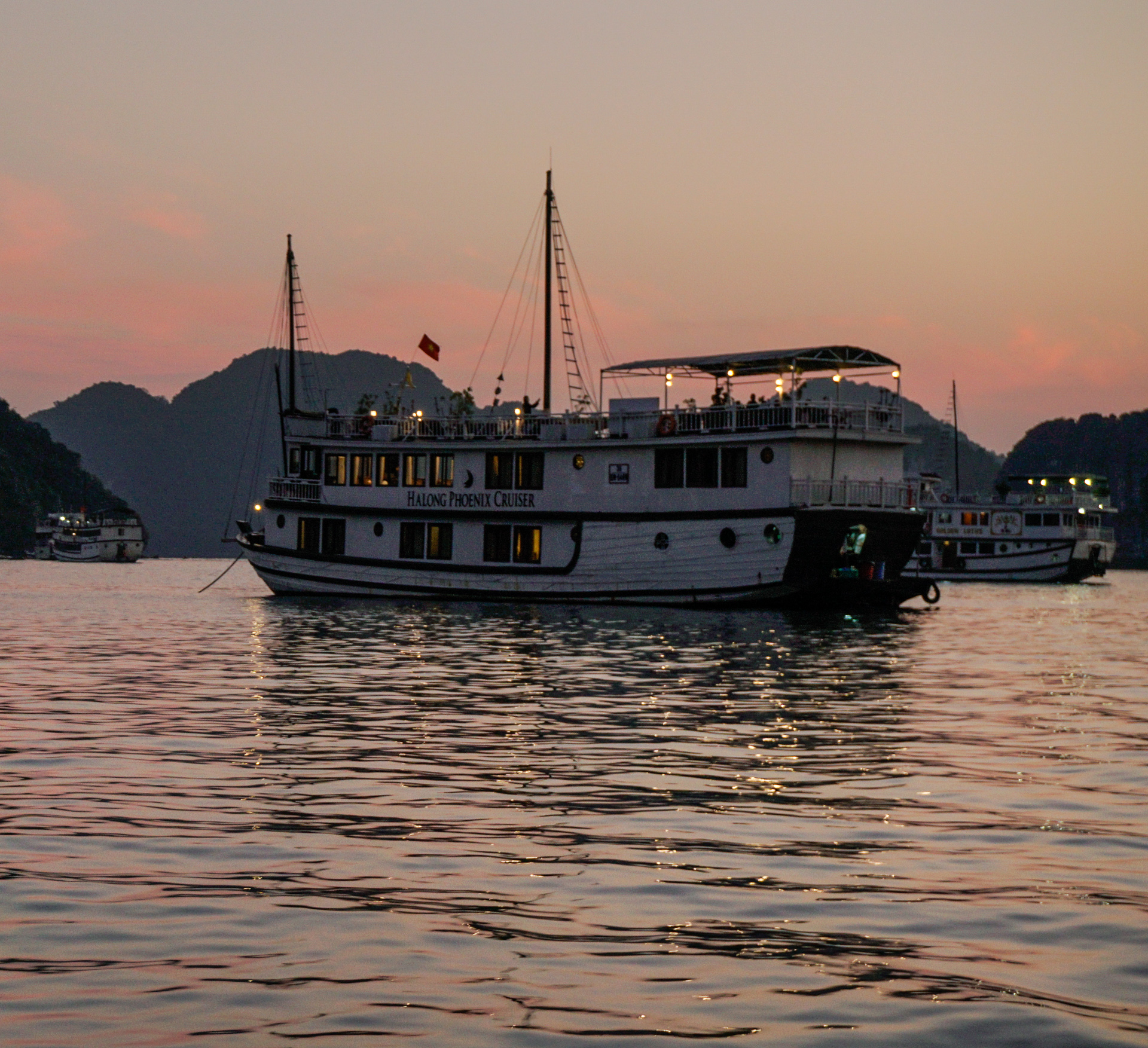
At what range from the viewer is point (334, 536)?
50875 millimetres

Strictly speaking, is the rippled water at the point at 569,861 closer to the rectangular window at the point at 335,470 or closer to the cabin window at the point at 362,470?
the cabin window at the point at 362,470

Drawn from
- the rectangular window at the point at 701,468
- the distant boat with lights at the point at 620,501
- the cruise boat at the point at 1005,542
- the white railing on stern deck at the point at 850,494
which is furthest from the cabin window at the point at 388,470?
the cruise boat at the point at 1005,542

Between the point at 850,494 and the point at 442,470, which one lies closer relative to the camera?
the point at 850,494

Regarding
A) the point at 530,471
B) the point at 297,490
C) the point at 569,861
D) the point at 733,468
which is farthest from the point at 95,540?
the point at 569,861

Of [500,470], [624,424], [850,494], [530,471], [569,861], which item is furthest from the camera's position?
[500,470]

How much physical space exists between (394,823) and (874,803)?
3923 millimetres

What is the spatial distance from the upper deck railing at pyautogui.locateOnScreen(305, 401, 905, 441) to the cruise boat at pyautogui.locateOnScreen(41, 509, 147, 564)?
314 ft

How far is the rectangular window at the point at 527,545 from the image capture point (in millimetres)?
46531

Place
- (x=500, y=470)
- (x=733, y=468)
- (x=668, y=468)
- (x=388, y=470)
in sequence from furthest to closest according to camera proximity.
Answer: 1. (x=388, y=470)
2. (x=500, y=470)
3. (x=668, y=468)
4. (x=733, y=468)

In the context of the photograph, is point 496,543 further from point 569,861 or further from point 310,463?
point 569,861

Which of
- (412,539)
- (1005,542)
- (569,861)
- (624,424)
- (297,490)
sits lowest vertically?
(569,861)

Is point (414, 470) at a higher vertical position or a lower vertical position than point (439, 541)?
higher

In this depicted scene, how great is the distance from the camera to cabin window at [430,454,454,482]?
48.9m

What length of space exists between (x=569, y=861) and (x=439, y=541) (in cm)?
3895
